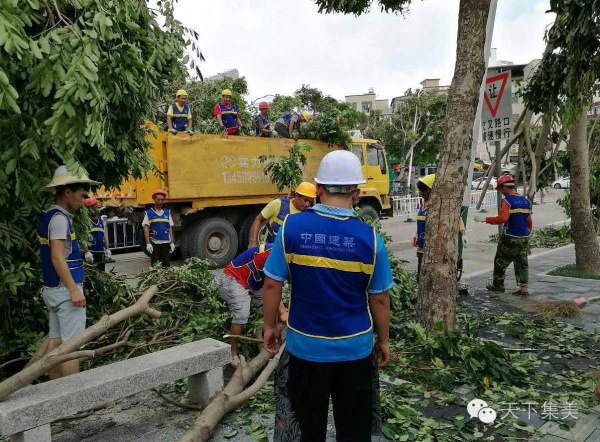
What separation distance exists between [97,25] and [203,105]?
12.8 m

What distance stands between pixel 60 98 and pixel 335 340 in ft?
6.73

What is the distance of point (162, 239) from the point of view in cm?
859

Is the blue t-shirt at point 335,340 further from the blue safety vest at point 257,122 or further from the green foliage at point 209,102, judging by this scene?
the green foliage at point 209,102

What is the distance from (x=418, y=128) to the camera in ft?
93.2

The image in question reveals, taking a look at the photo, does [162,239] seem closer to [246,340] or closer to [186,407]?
[246,340]

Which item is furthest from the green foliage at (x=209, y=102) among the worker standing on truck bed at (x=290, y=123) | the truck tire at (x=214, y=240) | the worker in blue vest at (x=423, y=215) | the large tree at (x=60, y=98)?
the large tree at (x=60, y=98)

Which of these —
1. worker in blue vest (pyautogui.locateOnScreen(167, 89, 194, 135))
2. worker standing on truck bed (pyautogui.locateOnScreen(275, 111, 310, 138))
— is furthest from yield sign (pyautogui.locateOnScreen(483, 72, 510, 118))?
worker in blue vest (pyautogui.locateOnScreen(167, 89, 194, 135))

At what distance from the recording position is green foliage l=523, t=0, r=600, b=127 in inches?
215

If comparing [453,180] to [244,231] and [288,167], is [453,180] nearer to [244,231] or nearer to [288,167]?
[288,167]

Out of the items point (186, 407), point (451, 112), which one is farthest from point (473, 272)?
point (186, 407)

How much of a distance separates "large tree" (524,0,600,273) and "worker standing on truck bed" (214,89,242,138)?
590 centimetres

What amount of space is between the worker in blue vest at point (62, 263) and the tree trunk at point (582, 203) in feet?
24.3

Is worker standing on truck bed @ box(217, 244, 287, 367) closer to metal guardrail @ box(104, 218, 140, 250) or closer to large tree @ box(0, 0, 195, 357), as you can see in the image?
large tree @ box(0, 0, 195, 357)

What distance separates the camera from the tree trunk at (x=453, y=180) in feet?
15.3
